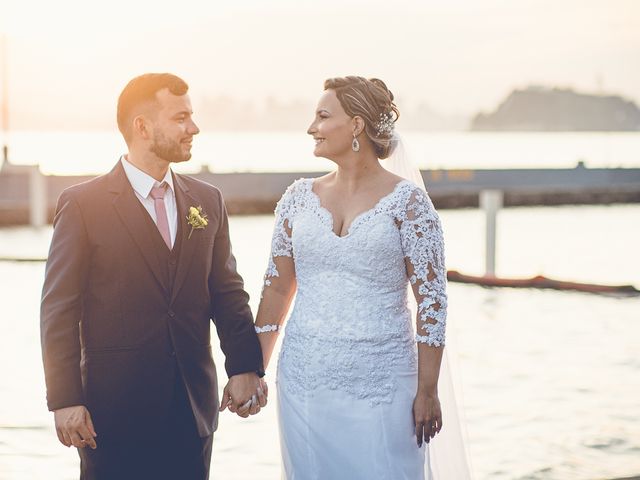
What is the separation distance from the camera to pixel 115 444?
11.3 feet

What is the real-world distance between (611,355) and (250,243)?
38.9ft

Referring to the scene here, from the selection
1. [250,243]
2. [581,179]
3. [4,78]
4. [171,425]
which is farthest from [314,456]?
[581,179]

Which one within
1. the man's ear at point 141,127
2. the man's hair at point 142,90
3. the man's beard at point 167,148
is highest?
the man's hair at point 142,90

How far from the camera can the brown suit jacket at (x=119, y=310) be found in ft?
10.9

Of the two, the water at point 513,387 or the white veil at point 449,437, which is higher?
the white veil at point 449,437

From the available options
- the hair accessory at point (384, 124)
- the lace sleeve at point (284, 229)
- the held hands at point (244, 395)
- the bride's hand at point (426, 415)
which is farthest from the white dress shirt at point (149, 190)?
the bride's hand at point (426, 415)

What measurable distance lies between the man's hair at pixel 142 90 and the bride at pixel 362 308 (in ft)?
1.55

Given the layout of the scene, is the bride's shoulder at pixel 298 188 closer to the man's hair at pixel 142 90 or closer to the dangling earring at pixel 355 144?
the dangling earring at pixel 355 144

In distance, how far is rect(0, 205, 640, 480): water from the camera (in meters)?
6.20

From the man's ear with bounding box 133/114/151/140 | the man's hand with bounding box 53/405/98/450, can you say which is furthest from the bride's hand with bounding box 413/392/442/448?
the man's ear with bounding box 133/114/151/140

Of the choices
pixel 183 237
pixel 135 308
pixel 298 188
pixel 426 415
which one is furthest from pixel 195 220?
pixel 426 415

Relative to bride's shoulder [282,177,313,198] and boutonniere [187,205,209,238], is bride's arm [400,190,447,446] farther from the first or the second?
boutonniere [187,205,209,238]

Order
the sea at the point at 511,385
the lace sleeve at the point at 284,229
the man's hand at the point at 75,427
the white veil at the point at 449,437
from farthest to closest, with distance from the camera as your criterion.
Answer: the sea at the point at 511,385 → the white veil at the point at 449,437 → the lace sleeve at the point at 284,229 → the man's hand at the point at 75,427

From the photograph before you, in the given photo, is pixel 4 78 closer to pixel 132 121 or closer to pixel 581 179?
pixel 581 179
